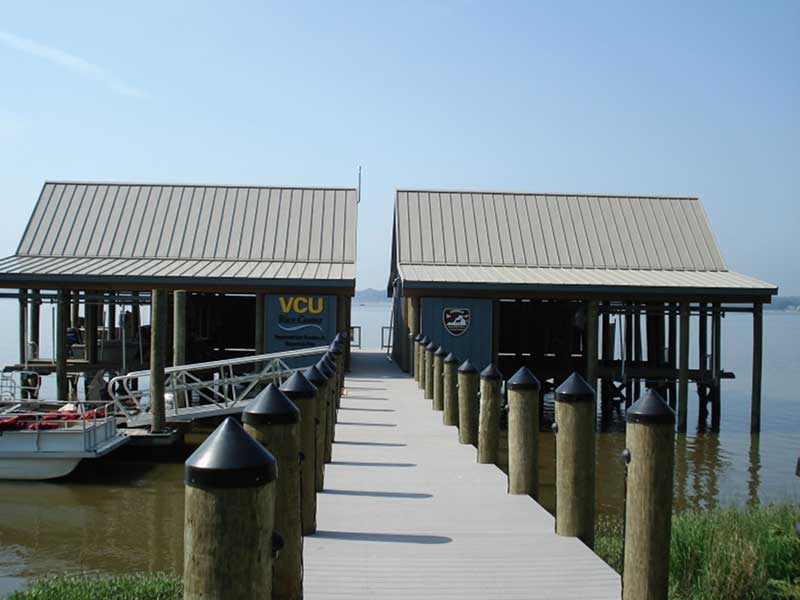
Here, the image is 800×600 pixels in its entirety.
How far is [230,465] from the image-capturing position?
3.52 metres

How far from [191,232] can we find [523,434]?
2194 centimetres

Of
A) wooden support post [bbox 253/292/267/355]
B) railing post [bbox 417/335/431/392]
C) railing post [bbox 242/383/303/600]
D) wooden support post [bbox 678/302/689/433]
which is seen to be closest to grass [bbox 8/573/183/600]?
railing post [bbox 242/383/303/600]

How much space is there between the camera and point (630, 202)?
31.1 m

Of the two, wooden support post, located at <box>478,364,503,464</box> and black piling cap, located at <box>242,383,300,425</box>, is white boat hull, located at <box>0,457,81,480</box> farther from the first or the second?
black piling cap, located at <box>242,383,300,425</box>

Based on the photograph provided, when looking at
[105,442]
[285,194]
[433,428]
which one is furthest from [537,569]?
[285,194]

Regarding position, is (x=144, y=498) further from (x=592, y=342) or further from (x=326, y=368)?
(x=592, y=342)

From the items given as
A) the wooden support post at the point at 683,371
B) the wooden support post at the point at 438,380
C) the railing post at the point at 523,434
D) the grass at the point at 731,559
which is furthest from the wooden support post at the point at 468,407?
the wooden support post at the point at 683,371

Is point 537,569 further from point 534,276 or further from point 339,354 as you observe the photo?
point 534,276

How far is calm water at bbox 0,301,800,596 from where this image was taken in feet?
41.2

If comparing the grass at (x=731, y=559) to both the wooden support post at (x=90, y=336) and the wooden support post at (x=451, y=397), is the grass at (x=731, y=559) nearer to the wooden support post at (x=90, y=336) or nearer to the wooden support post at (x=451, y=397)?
the wooden support post at (x=451, y=397)

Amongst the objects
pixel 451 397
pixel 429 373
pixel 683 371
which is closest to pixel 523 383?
pixel 451 397

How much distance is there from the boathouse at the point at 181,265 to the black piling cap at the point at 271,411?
14.4 meters

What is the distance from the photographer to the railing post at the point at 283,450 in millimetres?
5527

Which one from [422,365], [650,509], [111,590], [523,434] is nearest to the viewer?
[650,509]
